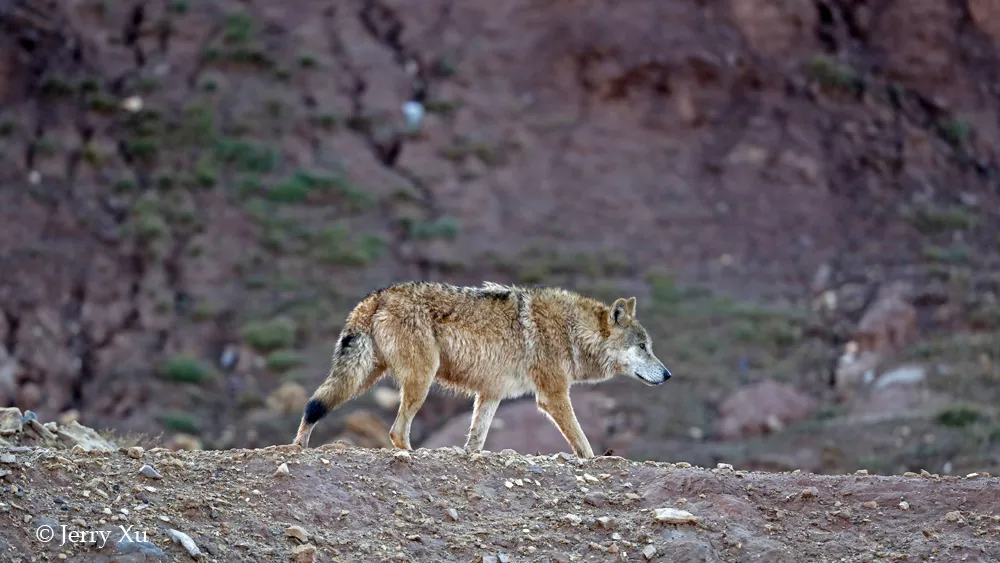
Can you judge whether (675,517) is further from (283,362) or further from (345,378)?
(283,362)

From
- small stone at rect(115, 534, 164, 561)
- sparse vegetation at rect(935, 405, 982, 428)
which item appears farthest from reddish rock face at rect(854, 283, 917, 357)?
small stone at rect(115, 534, 164, 561)

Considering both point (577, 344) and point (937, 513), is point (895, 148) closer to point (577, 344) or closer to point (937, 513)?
point (577, 344)

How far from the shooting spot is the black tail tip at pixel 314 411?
31.5ft

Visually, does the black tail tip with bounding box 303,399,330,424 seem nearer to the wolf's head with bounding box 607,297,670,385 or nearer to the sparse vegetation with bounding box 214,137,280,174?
the wolf's head with bounding box 607,297,670,385

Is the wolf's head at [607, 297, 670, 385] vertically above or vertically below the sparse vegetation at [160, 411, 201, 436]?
above

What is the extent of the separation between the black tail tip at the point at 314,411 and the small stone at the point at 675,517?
2.97 m

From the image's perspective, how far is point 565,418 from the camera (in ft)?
36.3

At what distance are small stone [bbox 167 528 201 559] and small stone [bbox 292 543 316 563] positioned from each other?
0.60m

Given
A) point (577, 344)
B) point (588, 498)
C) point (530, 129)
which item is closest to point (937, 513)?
point (588, 498)

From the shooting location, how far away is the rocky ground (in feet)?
24.2

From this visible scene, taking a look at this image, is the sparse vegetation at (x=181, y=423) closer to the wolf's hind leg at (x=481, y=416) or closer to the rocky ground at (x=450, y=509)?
the wolf's hind leg at (x=481, y=416)

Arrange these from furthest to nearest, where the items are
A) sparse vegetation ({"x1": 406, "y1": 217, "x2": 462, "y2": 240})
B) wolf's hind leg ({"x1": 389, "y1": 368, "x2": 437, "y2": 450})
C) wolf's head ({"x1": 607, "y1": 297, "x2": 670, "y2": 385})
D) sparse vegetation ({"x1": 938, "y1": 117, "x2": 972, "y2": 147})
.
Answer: sparse vegetation ({"x1": 938, "y1": 117, "x2": 972, "y2": 147}), sparse vegetation ({"x1": 406, "y1": 217, "x2": 462, "y2": 240}), wolf's head ({"x1": 607, "y1": 297, "x2": 670, "y2": 385}), wolf's hind leg ({"x1": 389, "y1": 368, "x2": 437, "y2": 450})

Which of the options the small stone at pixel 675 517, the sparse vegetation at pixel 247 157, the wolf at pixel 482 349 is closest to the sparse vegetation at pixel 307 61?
the sparse vegetation at pixel 247 157

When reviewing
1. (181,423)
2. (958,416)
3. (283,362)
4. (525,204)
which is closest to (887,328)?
(958,416)
